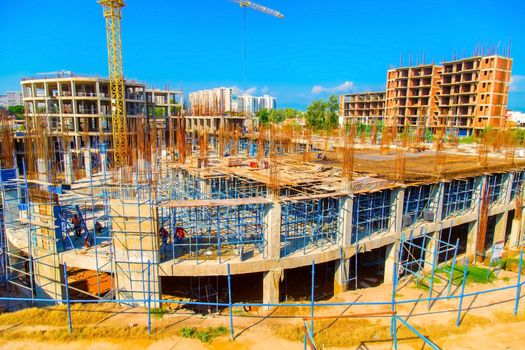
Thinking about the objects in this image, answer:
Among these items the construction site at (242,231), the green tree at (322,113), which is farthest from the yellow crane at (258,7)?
the construction site at (242,231)

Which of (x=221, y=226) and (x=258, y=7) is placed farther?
(x=258, y=7)

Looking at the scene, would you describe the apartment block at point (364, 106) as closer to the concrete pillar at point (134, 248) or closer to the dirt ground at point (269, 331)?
the dirt ground at point (269, 331)

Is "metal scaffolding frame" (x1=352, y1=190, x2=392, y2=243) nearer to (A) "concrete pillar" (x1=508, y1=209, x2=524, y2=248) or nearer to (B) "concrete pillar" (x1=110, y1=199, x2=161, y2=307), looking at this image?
(B) "concrete pillar" (x1=110, y1=199, x2=161, y2=307)

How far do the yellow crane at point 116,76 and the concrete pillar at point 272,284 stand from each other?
26.3m

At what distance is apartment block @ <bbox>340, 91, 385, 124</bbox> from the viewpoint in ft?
230

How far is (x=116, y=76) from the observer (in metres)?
39.4

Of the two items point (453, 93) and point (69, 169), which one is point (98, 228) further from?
point (453, 93)

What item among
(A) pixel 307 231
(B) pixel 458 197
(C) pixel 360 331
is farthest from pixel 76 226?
(B) pixel 458 197

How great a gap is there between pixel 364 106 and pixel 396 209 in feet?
200

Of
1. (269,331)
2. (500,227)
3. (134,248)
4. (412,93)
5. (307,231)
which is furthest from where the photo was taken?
(412,93)

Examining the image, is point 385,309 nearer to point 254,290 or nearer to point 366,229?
point 366,229

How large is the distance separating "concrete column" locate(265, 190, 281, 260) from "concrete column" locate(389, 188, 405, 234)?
611cm

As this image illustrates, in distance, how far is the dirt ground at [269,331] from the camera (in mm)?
9461

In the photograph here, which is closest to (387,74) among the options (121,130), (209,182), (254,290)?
(121,130)
